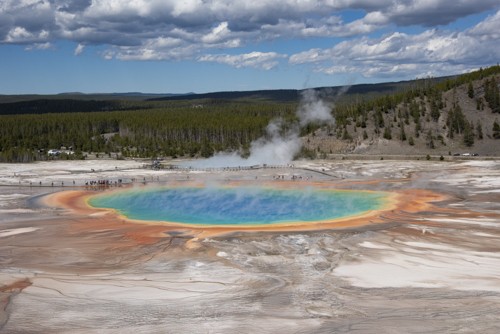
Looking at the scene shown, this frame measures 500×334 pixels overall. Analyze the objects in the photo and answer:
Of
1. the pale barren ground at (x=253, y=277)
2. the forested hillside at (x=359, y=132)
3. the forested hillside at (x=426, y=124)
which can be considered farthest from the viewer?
the forested hillside at (x=359, y=132)

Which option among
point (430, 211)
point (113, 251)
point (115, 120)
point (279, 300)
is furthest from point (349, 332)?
point (115, 120)

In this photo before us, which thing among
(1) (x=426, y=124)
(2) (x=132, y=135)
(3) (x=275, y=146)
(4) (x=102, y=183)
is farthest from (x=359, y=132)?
(2) (x=132, y=135)

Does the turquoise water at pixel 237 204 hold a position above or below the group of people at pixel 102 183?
below

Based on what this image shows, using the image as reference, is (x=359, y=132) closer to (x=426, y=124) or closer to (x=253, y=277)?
(x=426, y=124)

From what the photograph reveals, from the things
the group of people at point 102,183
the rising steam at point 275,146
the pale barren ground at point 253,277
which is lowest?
the pale barren ground at point 253,277

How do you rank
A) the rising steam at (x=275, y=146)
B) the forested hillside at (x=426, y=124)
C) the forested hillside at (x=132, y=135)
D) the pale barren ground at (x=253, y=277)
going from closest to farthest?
the pale barren ground at (x=253, y=277) → the rising steam at (x=275, y=146) → the forested hillside at (x=426, y=124) → the forested hillside at (x=132, y=135)

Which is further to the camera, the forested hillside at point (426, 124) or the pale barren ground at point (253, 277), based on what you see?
the forested hillside at point (426, 124)

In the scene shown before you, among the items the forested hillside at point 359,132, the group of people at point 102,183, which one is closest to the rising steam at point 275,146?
the forested hillside at point 359,132

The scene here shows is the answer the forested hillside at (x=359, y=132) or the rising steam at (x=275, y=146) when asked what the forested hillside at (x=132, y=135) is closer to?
the forested hillside at (x=359, y=132)
